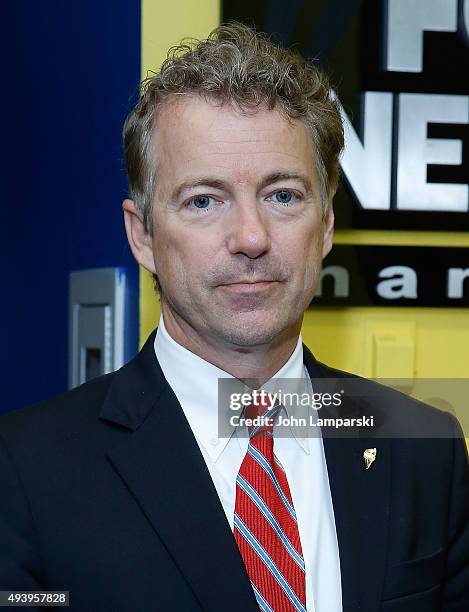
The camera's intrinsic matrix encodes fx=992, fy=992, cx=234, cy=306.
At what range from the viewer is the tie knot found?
5.02 feet

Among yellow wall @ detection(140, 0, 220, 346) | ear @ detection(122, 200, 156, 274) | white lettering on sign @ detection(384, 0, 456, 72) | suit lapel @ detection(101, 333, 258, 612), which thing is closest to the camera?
suit lapel @ detection(101, 333, 258, 612)

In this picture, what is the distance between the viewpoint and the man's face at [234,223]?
4.86 ft

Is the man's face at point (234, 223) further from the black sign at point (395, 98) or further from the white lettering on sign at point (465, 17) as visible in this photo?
the white lettering on sign at point (465, 17)

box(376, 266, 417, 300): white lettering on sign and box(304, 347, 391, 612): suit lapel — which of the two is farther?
box(376, 266, 417, 300): white lettering on sign

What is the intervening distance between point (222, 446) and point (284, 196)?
40cm

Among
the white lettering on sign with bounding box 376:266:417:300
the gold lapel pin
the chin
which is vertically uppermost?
the white lettering on sign with bounding box 376:266:417:300

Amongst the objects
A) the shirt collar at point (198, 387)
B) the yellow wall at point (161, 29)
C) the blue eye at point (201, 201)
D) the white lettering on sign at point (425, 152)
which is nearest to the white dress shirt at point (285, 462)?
the shirt collar at point (198, 387)

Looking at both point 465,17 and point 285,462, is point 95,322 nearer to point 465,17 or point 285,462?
point 285,462

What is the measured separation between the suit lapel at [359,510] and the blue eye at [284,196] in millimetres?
363

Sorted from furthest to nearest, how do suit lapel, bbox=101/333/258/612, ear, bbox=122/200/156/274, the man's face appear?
ear, bbox=122/200/156/274 < the man's face < suit lapel, bbox=101/333/258/612

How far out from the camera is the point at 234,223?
58.1 inches

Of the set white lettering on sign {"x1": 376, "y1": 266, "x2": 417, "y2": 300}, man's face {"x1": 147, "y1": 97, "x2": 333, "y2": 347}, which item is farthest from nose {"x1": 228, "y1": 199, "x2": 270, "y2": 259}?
white lettering on sign {"x1": 376, "y1": 266, "x2": 417, "y2": 300}

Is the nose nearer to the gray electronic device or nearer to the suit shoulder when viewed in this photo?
the suit shoulder

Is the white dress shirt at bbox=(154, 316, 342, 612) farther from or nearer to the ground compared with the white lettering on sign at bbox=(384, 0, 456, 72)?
nearer to the ground
